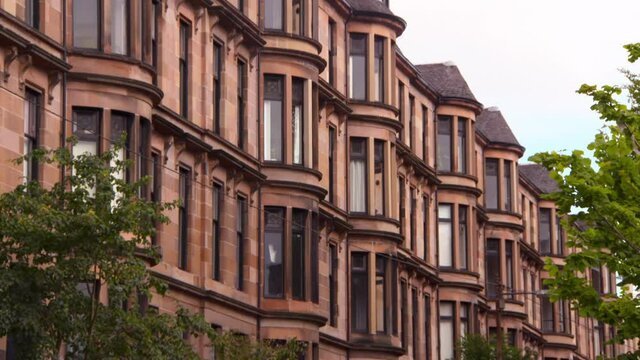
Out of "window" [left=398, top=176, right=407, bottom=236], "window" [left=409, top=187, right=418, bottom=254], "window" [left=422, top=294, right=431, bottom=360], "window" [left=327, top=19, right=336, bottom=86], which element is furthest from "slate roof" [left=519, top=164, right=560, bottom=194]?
"window" [left=327, top=19, right=336, bottom=86]

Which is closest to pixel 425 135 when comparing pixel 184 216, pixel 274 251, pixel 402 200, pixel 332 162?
pixel 402 200

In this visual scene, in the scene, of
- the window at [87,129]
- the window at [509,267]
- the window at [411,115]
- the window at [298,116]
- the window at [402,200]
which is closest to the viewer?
the window at [87,129]

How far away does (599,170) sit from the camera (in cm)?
3678

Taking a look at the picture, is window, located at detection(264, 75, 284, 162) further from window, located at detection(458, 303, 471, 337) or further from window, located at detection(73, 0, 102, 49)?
window, located at detection(458, 303, 471, 337)

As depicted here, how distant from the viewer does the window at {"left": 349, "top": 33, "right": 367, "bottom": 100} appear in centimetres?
6469

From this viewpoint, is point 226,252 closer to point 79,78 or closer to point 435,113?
point 79,78

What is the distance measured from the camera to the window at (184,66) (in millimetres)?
49625

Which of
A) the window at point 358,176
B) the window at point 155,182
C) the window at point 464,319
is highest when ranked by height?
the window at point 358,176

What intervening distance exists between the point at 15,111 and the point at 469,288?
39729 millimetres

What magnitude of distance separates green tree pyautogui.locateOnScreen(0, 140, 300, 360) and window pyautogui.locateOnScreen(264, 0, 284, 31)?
72.2 ft

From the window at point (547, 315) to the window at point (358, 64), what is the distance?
34981 mm

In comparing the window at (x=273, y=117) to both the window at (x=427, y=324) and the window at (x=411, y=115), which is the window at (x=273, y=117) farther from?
the window at (x=427, y=324)

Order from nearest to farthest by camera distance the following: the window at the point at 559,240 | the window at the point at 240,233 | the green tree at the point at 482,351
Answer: the window at the point at 240,233 < the green tree at the point at 482,351 < the window at the point at 559,240

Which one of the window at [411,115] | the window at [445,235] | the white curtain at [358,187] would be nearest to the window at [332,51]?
the white curtain at [358,187]
